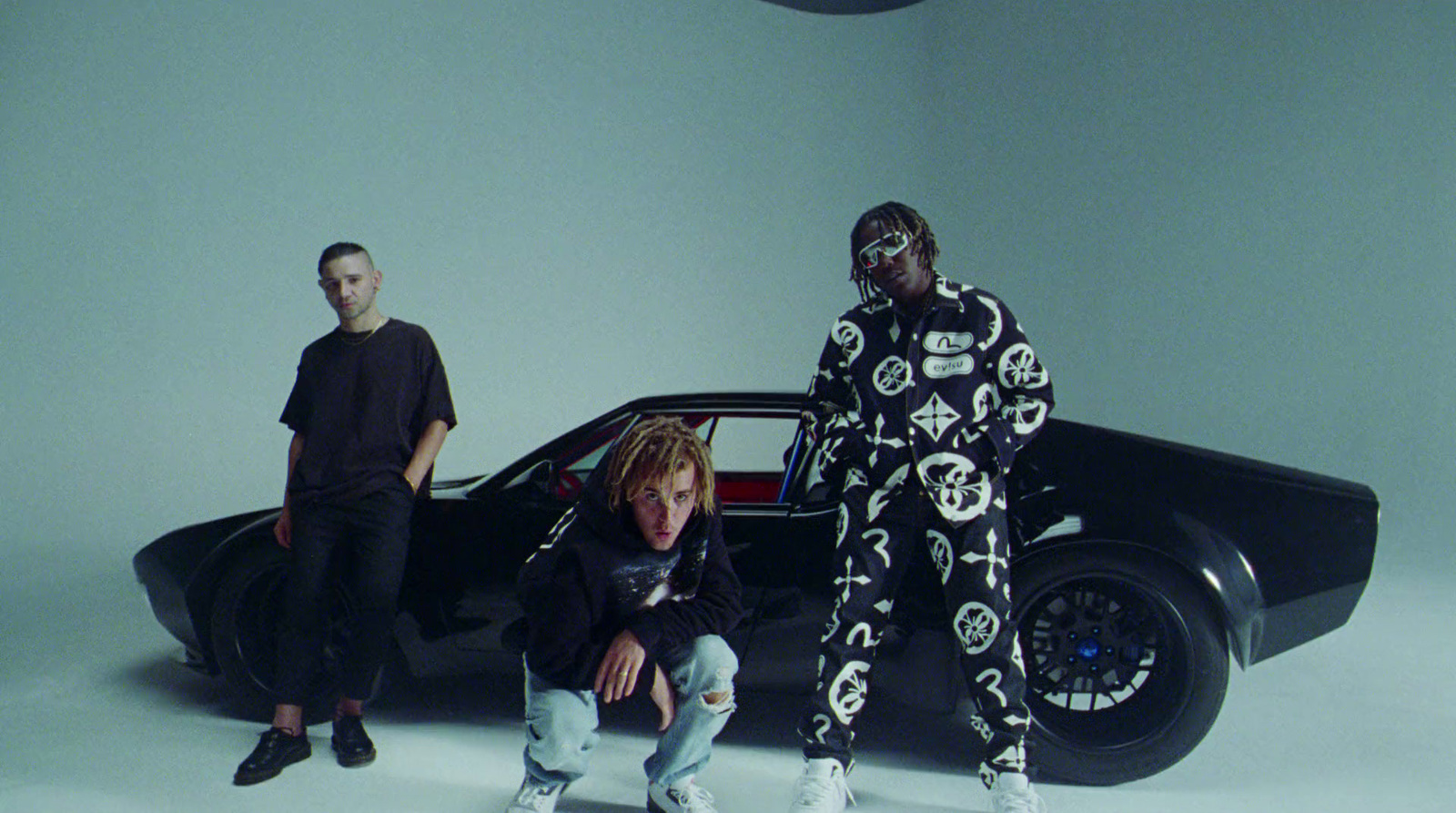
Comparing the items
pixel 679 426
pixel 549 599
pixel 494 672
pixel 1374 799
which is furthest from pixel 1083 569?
pixel 494 672

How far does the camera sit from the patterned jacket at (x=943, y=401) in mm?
2559

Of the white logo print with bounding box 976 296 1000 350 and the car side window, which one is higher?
the white logo print with bounding box 976 296 1000 350

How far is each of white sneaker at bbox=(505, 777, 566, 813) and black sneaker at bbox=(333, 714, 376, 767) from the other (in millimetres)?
594

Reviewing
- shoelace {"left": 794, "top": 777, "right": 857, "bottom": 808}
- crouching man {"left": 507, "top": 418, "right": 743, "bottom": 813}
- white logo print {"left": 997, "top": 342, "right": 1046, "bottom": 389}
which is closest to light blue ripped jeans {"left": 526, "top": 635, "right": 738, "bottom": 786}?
crouching man {"left": 507, "top": 418, "right": 743, "bottom": 813}

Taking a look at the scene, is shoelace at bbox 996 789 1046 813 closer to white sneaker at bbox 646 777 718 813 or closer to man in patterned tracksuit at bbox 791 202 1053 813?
man in patterned tracksuit at bbox 791 202 1053 813

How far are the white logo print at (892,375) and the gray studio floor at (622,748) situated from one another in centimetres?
88

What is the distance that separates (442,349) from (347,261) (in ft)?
9.60

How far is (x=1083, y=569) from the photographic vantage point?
2.75 m

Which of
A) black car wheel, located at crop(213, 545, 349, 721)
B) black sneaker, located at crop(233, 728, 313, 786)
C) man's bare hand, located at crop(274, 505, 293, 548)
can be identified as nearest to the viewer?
black sneaker, located at crop(233, 728, 313, 786)

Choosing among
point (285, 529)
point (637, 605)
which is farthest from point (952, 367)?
point (285, 529)

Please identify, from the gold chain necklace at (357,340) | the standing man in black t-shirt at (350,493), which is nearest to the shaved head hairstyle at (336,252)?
the standing man in black t-shirt at (350,493)

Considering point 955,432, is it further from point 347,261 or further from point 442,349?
point 442,349

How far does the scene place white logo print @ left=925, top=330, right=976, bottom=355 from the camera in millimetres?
2588

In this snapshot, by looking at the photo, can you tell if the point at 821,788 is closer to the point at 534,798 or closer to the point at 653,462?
the point at 534,798
